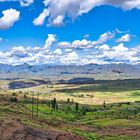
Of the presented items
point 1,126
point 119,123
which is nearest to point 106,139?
point 1,126

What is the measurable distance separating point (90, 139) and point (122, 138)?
17434mm

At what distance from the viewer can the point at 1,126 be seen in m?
102

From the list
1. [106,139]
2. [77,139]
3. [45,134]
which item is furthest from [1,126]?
[106,139]

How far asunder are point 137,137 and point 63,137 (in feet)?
141

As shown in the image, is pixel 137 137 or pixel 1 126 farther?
pixel 137 137

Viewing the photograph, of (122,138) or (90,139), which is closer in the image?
(90,139)

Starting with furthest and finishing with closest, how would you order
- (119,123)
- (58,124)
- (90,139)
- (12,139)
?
(119,123) → (58,124) → (90,139) → (12,139)

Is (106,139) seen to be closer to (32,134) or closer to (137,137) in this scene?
(137,137)

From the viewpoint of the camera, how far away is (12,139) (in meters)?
95.2

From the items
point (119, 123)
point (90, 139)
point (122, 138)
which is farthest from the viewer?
point (119, 123)

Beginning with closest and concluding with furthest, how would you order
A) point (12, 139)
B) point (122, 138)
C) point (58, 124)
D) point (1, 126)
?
point (12, 139)
point (1, 126)
point (122, 138)
point (58, 124)

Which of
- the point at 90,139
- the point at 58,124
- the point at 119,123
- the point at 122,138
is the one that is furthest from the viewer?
the point at 119,123

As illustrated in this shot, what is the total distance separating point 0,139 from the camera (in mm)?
96438

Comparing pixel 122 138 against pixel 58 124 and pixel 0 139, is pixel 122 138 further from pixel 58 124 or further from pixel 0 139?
pixel 0 139
